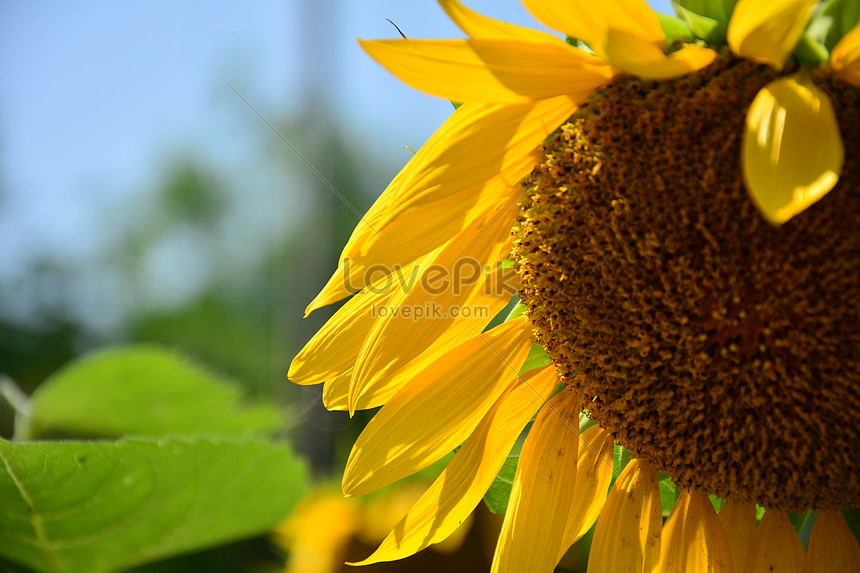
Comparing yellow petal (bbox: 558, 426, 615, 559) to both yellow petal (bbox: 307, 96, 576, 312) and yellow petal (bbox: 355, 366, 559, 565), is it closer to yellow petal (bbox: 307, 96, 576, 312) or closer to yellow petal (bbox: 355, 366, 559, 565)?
yellow petal (bbox: 355, 366, 559, 565)

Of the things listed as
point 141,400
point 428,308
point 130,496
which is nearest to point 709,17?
point 428,308

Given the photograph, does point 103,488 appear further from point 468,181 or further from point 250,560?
point 250,560

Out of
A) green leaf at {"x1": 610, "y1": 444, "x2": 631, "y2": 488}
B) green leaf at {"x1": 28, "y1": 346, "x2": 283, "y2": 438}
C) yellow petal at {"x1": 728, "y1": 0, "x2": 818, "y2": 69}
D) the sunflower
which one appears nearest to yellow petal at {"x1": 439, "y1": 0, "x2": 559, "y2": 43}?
the sunflower

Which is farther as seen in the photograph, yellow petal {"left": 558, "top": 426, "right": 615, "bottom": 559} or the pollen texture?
yellow petal {"left": 558, "top": 426, "right": 615, "bottom": 559}

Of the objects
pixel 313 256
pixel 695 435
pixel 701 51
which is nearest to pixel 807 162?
pixel 701 51

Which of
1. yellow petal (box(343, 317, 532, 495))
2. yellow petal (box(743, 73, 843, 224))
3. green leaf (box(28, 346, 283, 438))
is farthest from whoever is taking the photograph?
green leaf (box(28, 346, 283, 438))

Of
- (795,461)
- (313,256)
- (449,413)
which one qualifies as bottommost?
(313,256)

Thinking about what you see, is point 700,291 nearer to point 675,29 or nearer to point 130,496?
point 675,29
